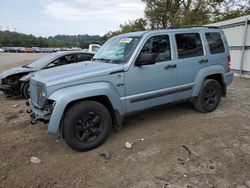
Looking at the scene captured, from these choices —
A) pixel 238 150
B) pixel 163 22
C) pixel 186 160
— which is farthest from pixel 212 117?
pixel 163 22

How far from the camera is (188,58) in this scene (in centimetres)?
532

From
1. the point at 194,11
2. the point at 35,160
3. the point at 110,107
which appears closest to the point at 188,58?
the point at 110,107

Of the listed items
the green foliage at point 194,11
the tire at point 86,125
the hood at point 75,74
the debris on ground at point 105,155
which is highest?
the green foliage at point 194,11

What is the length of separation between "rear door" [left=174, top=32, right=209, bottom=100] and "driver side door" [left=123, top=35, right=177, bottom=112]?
0.20m

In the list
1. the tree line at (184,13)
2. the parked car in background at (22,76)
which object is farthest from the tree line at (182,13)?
the parked car in background at (22,76)

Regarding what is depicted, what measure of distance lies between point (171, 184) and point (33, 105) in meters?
2.82

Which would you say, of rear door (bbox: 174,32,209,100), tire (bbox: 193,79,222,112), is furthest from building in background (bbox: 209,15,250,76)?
rear door (bbox: 174,32,209,100)

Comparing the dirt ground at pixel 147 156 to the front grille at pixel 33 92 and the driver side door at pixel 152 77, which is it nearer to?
the driver side door at pixel 152 77

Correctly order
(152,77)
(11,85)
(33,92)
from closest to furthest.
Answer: (33,92)
(152,77)
(11,85)

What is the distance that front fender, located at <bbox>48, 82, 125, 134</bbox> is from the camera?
3854 mm

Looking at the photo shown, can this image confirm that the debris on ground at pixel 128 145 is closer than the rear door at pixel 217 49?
Yes

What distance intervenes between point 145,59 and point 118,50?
76cm

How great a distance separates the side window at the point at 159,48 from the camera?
189 inches

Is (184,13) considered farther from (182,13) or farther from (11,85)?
(11,85)
